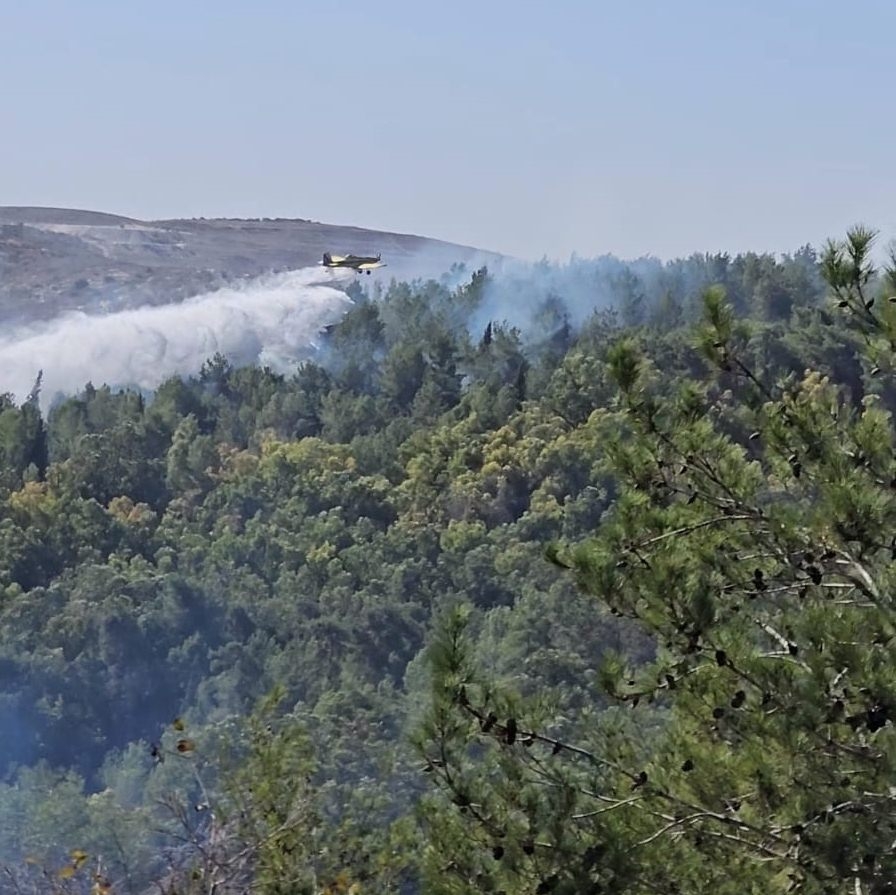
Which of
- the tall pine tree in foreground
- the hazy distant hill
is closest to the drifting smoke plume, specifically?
the hazy distant hill

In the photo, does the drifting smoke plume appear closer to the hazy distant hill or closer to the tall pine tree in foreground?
the hazy distant hill

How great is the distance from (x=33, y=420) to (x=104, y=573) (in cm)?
1260

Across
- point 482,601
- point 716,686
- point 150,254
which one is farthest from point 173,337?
point 716,686

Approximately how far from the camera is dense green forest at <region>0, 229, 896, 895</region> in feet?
27.0

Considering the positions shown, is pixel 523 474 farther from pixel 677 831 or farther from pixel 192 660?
pixel 677 831

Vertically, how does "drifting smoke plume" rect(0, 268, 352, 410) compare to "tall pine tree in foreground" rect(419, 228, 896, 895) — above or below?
below

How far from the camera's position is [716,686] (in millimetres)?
8602

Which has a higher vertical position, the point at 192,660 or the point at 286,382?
the point at 286,382

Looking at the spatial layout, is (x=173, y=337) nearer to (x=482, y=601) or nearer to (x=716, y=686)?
(x=482, y=601)

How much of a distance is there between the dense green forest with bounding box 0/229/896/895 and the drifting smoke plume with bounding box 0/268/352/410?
2170 millimetres

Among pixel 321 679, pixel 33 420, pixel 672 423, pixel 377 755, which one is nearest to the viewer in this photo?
pixel 672 423

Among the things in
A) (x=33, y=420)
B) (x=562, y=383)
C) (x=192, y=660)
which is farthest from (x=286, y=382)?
(x=192, y=660)

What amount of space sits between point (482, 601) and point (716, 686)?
Result: 4155 cm

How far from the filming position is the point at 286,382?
222ft
